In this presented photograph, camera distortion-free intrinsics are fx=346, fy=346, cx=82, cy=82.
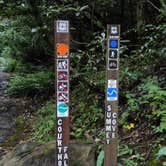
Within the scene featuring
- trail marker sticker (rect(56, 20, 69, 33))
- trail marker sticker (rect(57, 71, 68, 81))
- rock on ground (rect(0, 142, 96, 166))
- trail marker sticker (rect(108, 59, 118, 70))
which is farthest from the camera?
rock on ground (rect(0, 142, 96, 166))

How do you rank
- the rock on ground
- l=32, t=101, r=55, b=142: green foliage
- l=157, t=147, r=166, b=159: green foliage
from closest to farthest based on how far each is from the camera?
l=157, t=147, r=166, b=159: green foliage → the rock on ground → l=32, t=101, r=55, b=142: green foliage

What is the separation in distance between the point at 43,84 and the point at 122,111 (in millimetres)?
3764

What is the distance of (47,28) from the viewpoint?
7.80m

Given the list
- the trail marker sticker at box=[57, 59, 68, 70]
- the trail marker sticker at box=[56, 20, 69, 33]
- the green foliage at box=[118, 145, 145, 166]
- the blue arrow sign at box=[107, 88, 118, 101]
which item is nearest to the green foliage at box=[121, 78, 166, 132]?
the green foliage at box=[118, 145, 145, 166]

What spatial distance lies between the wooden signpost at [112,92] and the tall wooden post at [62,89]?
462mm

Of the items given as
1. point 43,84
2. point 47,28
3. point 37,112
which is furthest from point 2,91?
point 47,28

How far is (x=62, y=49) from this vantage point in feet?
12.0

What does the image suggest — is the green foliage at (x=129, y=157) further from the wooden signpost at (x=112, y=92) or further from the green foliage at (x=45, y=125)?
the green foliage at (x=45, y=125)

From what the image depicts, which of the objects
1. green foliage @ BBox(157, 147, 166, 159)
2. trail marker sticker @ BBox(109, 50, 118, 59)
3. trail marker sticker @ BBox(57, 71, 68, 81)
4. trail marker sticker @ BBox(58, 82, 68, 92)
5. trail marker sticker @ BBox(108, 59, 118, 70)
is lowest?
green foliage @ BBox(157, 147, 166, 159)

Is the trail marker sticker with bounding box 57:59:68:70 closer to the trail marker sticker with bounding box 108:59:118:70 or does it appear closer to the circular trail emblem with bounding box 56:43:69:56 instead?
the circular trail emblem with bounding box 56:43:69:56

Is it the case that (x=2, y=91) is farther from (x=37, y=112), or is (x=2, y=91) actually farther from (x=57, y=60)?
(x=57, y=60)

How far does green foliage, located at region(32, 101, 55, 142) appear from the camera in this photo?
644cm

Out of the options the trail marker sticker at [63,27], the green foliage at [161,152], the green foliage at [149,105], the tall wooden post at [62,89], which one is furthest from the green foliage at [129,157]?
the trail marker sticker at [63,27]

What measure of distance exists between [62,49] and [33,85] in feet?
18.9
